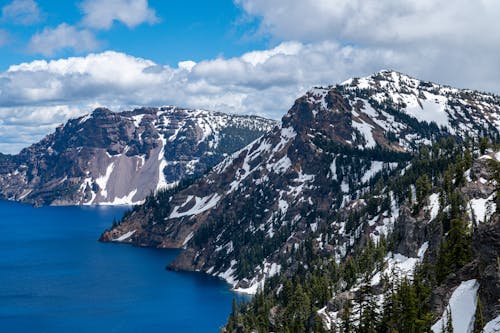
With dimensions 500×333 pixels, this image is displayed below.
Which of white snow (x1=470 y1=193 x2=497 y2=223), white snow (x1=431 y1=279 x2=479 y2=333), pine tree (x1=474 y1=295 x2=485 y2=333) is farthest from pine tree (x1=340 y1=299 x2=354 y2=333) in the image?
white snow (x1=470 y1=193 x2=497 y2=223)

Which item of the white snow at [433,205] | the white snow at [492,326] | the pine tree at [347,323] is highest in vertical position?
the white snow at [433,205]

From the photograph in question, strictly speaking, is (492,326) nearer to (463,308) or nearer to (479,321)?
(479,321)

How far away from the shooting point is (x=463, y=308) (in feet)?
283

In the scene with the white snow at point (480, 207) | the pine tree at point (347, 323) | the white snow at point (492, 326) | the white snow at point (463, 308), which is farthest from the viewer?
the white snow at point (480, 207)

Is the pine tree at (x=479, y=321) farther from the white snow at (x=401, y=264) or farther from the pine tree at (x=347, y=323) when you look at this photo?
the white snow at (x=401, y=264)

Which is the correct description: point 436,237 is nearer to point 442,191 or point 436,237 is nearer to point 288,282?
point 442,191

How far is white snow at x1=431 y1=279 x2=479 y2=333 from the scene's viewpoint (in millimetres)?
83250

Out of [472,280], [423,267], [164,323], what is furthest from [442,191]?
[164,323]

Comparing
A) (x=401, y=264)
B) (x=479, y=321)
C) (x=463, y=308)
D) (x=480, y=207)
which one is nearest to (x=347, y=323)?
(x=463, y=308)

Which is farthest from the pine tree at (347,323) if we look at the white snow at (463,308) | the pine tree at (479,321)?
the pine tree at (479,321)

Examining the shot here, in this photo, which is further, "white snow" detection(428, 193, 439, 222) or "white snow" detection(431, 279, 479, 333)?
"white snow" detection(428, 193, 439, 222)

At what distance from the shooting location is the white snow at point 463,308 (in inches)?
3278

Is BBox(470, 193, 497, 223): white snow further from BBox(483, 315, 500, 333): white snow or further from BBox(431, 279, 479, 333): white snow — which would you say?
BBox(483, 315, 500, 333): white snow

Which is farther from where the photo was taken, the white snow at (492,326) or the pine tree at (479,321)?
the pine tree at (479,321)
